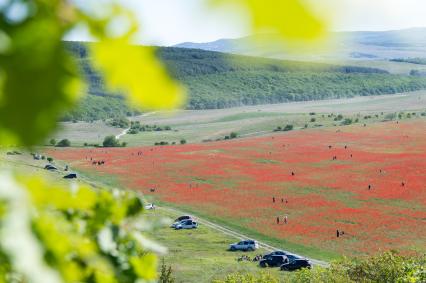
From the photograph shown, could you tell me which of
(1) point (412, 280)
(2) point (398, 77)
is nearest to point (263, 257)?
(1) point (412, 280)

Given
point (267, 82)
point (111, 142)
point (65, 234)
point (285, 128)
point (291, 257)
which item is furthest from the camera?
point (267, 82)

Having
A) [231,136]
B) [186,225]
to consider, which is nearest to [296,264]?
[186,225]

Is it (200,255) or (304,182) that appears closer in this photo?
(200,255)

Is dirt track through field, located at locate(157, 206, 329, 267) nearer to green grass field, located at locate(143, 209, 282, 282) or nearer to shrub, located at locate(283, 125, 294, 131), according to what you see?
green grass field, located at locate(143, 209, 282, 282)

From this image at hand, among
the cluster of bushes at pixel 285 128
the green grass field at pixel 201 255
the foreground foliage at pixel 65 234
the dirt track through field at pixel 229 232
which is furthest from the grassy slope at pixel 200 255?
the cluster of bushes at pixel 285 128

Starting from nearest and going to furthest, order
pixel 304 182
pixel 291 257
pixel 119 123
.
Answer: pixel 291 257, pixel 304 182, pixel 119 123

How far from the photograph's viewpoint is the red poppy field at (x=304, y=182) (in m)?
39.2

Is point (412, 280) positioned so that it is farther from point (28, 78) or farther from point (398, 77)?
point (398, 77)

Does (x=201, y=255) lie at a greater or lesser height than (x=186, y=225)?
lesser

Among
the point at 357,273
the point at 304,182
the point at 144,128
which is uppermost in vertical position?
the point at 144,128

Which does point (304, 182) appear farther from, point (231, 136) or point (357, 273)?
point (231, 136)

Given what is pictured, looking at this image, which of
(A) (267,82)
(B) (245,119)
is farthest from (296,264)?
(A) (267,82)

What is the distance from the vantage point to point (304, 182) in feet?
176

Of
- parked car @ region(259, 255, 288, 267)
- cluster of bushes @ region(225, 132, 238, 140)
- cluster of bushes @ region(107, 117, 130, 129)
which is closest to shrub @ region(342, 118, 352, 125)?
cluster of bushes @ region(225, 132, 238, 140)
